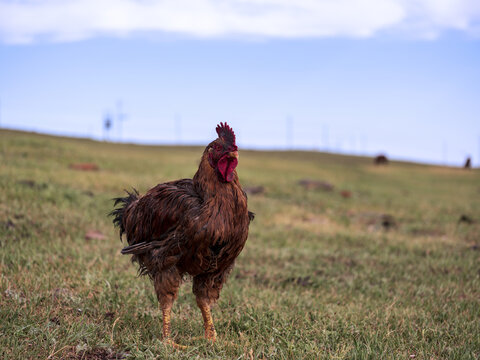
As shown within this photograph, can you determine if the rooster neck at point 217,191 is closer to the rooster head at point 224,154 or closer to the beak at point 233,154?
the rooster head at point 224,154

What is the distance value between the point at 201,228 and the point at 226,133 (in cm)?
91

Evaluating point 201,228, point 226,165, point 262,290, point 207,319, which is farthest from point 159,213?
point 262,290

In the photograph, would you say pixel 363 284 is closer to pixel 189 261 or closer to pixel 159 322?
pixel 159 322

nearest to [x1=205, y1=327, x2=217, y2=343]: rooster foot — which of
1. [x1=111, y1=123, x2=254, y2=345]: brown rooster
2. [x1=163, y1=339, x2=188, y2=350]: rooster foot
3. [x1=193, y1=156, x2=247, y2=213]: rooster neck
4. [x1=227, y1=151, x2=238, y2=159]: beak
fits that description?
[x1=111, y1=123, x2=254, y2=345]: brown rooster

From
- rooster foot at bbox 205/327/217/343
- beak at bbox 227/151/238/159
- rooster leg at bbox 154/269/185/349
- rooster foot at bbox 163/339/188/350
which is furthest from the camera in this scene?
rooster foot at bbox 205/327/217/343

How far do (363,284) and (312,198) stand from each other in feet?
40.8

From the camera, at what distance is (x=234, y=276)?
814 centimetres

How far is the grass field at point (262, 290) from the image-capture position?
179 inches

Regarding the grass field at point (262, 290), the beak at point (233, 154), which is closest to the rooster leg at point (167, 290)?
A: the grass field at point (262, 290)

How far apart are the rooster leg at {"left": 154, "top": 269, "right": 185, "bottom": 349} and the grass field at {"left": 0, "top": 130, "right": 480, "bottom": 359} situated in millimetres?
185

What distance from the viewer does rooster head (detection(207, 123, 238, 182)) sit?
4328 millimetres

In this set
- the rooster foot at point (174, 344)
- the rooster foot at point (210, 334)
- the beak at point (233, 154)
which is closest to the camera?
the beak at point (233, 154)

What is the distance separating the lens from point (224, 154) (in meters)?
4.33

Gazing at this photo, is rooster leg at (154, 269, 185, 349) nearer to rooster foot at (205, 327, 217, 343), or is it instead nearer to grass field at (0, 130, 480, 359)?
grass field at (0, 130, 480, 359)
